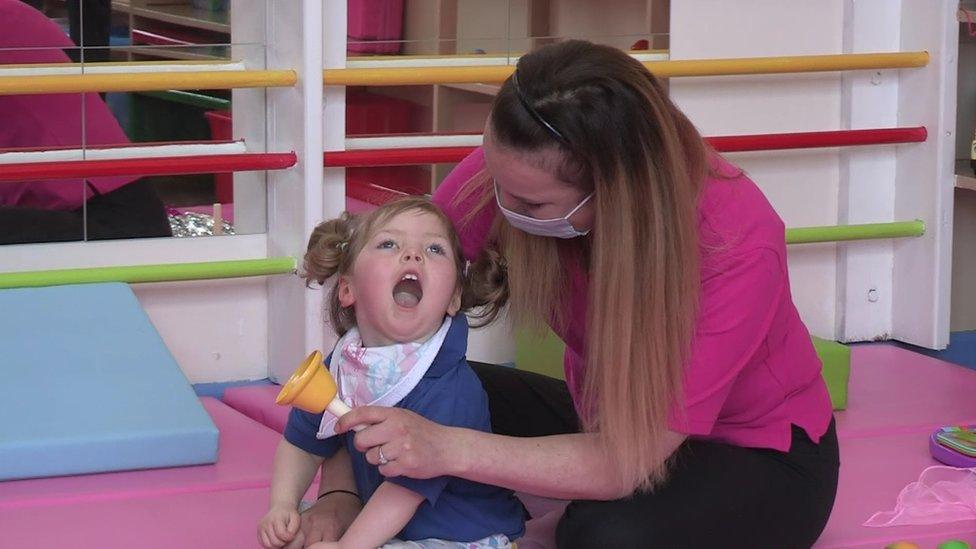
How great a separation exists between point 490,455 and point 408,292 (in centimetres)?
26

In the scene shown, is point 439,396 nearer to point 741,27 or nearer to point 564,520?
point 564,520

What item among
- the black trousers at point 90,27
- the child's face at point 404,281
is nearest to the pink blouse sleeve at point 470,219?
the child's face at point 404,281

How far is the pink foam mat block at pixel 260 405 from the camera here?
2773 millimetres

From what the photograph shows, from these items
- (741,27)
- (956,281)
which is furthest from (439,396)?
(956,281)

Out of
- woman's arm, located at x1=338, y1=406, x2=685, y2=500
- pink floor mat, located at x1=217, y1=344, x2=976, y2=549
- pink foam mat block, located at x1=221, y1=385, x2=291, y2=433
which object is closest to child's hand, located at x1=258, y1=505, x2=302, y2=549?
woman's arm, located at x1=338, y1=406, x2=685, y2=500

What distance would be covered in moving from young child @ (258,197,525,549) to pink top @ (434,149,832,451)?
0.15m

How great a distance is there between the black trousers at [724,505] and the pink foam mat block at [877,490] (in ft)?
0.47

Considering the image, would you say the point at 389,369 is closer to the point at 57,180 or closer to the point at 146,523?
the point at 146,523

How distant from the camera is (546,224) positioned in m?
→ 1.71

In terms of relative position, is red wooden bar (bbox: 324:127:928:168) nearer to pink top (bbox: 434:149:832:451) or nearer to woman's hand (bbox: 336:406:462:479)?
pink top (bbox: 434:149:832:451)

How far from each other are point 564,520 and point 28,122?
6.10 ft

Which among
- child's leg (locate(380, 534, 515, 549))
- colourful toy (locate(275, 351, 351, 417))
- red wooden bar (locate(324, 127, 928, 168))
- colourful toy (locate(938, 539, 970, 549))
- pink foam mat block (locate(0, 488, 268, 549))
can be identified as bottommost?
pink foam mat block (locate(0, 488, 268, 549))

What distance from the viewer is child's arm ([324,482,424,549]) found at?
1715 mm

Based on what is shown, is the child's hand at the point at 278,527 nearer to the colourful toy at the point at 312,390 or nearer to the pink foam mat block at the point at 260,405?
the colourful toy at the point at 312,390
